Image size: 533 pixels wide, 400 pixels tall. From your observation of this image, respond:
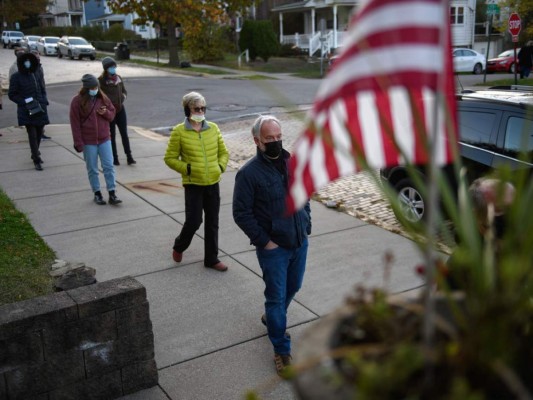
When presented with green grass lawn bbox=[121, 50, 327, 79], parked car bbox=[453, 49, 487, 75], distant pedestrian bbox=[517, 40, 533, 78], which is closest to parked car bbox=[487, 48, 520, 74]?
parked car bbox=[453, 49, 487, 75]

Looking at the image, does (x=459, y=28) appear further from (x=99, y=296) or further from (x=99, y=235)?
(x=99, y=296)

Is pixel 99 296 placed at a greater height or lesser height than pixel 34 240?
greater

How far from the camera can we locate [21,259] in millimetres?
6289

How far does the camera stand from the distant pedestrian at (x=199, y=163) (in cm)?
610

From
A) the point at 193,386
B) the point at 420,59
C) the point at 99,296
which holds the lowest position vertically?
the point at 193,386

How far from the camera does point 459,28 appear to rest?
45000 millimetres

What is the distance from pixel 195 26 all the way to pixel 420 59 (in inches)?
1473

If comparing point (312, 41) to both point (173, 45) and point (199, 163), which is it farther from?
point (199, 163)

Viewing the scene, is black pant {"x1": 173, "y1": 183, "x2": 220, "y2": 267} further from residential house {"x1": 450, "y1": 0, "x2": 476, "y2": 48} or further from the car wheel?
residential house {"x1": 450, "y1": 0, "x2": 476, "y2": 48}

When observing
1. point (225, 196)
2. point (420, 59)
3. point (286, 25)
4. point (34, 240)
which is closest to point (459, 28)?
point (286, 25)

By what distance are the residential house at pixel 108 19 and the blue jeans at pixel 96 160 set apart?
60.9m

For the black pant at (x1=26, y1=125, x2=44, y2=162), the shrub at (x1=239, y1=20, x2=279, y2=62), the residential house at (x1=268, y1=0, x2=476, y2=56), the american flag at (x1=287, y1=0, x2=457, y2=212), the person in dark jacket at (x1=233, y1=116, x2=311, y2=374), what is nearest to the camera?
the american flag at (x1=287, y1=0, x2=457, y2=212)

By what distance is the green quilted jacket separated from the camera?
→ 20.0 ft

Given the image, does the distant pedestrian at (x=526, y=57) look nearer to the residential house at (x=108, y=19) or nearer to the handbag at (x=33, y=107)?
the handbag at (x=33, y=107)
